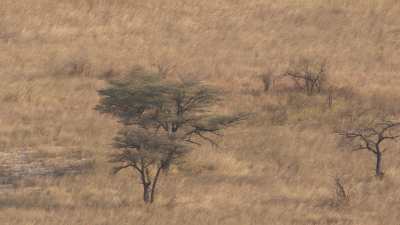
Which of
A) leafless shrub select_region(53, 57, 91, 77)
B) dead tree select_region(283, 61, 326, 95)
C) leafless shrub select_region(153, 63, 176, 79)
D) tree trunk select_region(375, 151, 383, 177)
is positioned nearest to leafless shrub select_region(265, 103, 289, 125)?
dead tree select_region(283, 61, 326, 95)

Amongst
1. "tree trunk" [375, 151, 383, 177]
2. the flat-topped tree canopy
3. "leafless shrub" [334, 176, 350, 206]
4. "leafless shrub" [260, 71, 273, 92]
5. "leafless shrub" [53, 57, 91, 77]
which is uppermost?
"leafless shrub" [53, 57, 91, 77]

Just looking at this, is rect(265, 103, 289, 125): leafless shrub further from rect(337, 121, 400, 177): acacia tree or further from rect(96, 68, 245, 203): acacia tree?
rect(96, 68, 245, 203): acacia tree

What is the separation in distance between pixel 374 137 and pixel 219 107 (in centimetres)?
603

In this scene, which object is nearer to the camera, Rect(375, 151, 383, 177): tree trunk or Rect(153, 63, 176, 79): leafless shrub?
Rect(375, 151, 383, 177): tree trunk

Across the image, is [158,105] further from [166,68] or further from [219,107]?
[166,68]

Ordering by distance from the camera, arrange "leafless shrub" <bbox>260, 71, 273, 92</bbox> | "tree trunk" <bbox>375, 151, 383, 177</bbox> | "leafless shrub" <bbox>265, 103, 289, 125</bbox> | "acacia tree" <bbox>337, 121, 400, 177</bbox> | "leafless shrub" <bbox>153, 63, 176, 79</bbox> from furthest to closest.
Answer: "leafless shrub" <bbox>153, 63, 176, 79</bbox>
"leafless shrub" <bbox>260, 71, 273, 92</bbox>
"leafless shrub" <bbox>265, 103, 289, 125</bbox>
"acacia tree" <bbox>337, 121, 400, 177</bbox>
"tree trunk" <bbox>375, 151, 383, 177</bbox>

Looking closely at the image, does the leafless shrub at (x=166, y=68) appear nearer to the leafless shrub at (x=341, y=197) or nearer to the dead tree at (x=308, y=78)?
the dead tree at (x=308, y=78)

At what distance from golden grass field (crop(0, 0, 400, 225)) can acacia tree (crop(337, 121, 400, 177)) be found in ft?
1.27

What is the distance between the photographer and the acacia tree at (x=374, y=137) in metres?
20.4

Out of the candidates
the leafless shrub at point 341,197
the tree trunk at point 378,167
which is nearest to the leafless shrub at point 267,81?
the tree trunk at point 378,167

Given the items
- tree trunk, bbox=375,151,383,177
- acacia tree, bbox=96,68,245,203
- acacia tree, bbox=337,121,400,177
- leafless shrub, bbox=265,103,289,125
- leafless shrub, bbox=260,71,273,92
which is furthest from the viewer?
leafless shrub, bbox=260,71,273,92

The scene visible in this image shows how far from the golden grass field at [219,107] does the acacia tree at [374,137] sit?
1.27ft

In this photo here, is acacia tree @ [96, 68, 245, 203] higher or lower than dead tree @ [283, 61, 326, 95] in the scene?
lower

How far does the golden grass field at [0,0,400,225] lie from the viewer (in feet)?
55.7
